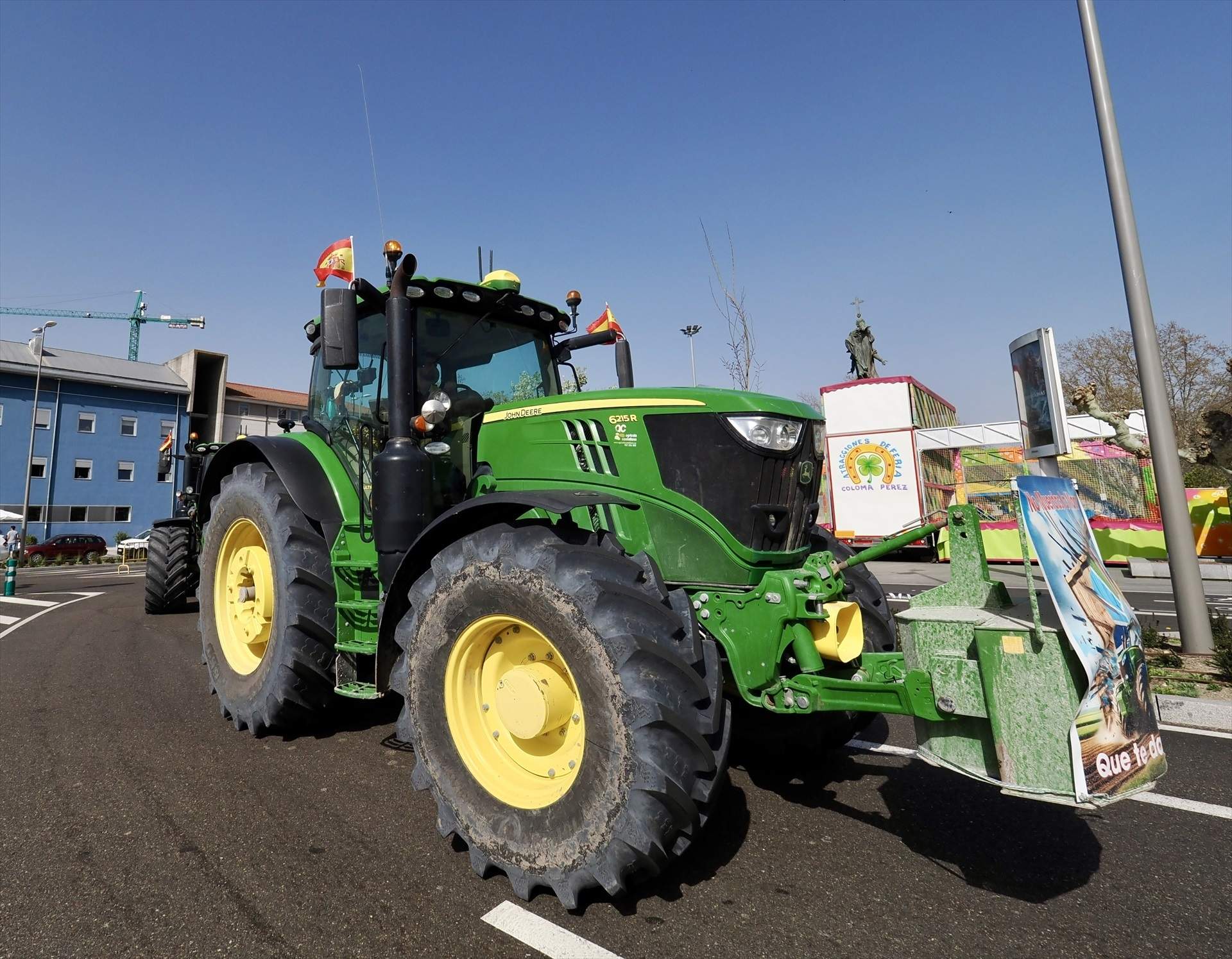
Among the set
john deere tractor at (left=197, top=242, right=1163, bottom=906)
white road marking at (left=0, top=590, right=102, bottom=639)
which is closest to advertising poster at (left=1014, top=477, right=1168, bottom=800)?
john deere tractor at (left=197, top=242, right=1163, bottom=906)

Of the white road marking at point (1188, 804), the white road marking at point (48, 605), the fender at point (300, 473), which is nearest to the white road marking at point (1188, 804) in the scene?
the white road marking at point (1188, 804)

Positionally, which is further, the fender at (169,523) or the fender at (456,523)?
the fender at (169,523)

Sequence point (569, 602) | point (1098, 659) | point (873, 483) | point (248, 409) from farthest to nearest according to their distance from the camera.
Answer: point (248, 409), point (873, 483), point (569, 602), point (1098, 659)

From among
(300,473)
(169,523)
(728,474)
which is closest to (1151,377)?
(728,474)

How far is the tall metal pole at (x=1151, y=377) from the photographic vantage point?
5.82m

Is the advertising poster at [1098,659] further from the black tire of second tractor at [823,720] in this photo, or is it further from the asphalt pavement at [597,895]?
the black tire of second tractor at [823,720]

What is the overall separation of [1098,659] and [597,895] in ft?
6.12

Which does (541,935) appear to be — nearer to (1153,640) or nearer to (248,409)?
(1153,640)

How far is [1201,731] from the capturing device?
4.30 meters

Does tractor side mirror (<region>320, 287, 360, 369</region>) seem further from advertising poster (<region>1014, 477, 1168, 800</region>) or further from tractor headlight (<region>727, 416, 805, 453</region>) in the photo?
advertising poster (<region>1014, 477, 1168, 800</region>)

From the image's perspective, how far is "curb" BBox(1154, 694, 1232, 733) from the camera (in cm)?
439

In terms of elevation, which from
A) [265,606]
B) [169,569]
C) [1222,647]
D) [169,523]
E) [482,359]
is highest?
[482,359]

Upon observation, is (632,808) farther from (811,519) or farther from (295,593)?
(295,593)

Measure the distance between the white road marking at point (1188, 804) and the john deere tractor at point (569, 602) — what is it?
4.43 ft
